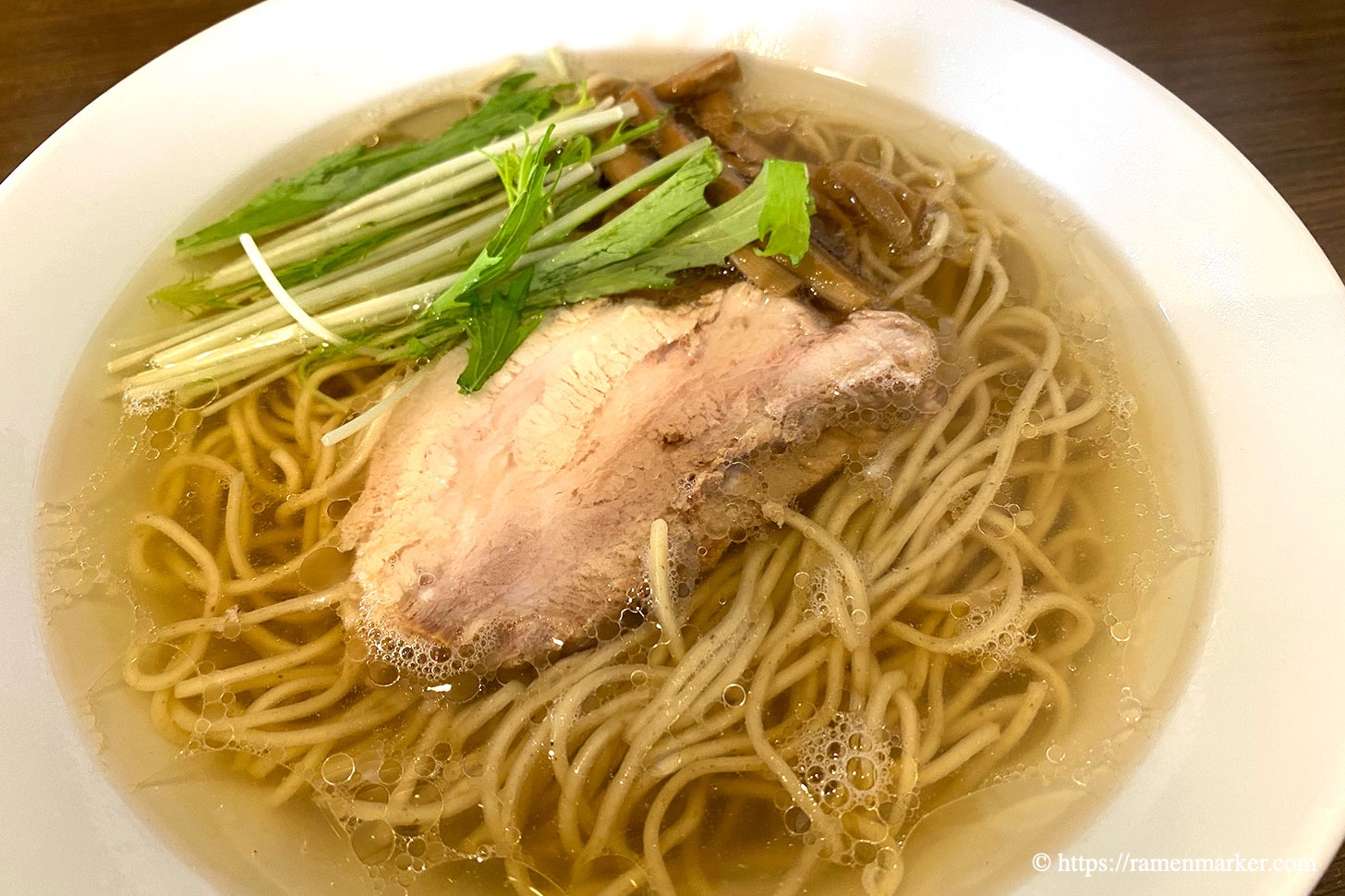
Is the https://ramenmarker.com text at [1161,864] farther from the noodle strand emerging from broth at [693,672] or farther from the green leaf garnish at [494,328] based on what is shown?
the green leaf garnish at [494,328]

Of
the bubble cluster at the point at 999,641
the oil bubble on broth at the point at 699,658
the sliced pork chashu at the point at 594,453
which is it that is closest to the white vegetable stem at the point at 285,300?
the oil bubble on broth at the point at 699,658

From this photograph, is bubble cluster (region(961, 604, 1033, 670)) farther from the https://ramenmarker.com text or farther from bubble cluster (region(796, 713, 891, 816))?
the https://ramenmarker.com text

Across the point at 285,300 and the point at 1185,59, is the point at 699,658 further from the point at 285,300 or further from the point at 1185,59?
the point at 1185,59

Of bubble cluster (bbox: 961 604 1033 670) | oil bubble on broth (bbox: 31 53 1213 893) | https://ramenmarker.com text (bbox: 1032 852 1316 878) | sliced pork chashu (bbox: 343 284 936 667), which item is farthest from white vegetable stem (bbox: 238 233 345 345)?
https://ramenmarker.com text (bbox: 1032 852 1316 878)

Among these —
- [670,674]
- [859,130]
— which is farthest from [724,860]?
[859,130]

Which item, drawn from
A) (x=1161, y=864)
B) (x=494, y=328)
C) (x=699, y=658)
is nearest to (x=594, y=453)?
(x=494, y=328)

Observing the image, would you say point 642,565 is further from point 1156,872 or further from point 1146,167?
point 1146,167
